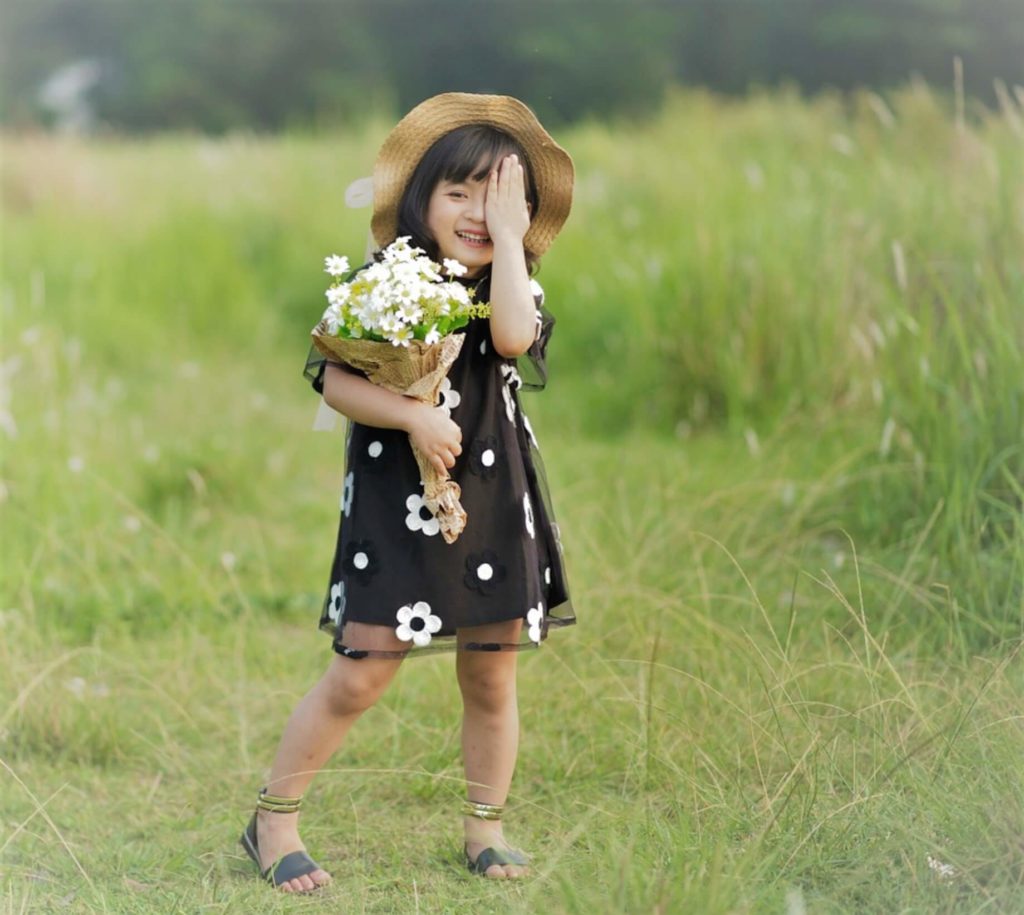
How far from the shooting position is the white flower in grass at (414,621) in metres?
2.89

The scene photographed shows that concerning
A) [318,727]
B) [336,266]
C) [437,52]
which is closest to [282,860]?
[318,727]

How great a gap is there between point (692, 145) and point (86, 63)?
679 inches

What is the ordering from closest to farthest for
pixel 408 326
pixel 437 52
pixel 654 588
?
1. pixel 408 326
2. pixel 654 588
3. pixel 437 52

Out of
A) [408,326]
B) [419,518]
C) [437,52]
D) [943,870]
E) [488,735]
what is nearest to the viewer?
[943,870]

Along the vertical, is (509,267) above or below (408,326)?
above

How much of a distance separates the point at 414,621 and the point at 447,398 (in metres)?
0.46

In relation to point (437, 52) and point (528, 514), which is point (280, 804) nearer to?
point (528, 514)

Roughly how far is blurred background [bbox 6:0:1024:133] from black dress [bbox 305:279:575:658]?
1532cm

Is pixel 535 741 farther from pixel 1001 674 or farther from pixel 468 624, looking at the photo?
pixel 1001 674

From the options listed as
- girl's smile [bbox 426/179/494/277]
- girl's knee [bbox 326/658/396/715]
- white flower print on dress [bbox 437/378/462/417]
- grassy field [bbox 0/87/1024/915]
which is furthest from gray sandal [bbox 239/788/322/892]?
girl's smile [bbox 426/179/494/277]

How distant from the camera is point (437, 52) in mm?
19906

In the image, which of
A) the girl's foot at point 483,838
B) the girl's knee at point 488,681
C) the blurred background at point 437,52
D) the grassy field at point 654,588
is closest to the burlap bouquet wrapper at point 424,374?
the girl's knee at point 488,681

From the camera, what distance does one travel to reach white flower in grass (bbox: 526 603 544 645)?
9.64 ft

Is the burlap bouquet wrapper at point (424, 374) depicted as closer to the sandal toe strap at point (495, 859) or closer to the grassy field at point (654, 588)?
the grassy field at point (654, 588)
